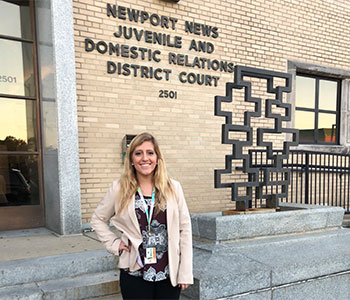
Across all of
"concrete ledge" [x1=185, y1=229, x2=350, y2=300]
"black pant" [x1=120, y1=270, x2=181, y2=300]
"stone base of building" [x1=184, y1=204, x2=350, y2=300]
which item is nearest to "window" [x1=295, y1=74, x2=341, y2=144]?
"stone base of building" [x1=184, y1=204, x2=350, y2=300]

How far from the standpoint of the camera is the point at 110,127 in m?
4.83

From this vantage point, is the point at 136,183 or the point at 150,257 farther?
the point at 136,183

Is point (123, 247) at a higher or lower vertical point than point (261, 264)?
higher

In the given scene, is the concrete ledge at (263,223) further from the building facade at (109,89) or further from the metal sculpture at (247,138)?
the building facade at (109,89)

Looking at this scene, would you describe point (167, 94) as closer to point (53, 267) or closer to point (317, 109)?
point (53, 267)

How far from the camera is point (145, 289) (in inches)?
77.8

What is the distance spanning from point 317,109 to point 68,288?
7.16 meters

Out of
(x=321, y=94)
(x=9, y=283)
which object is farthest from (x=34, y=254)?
(x=321, y=94)

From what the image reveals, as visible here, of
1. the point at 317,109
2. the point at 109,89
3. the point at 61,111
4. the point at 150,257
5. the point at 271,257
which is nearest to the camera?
the point at 150,257

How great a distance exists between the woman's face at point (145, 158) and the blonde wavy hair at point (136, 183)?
0.09ft

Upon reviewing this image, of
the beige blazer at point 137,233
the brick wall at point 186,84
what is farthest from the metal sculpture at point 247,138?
the brick wall at point 186,84

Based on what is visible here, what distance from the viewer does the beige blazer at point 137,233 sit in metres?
1.96

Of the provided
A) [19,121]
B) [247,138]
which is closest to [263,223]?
[247,138]

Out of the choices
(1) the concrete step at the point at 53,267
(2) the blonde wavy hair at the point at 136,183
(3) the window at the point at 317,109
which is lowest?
(1) the concrete step at the point at 53,267
